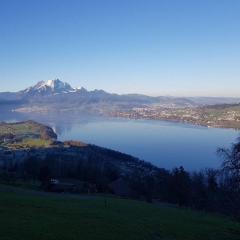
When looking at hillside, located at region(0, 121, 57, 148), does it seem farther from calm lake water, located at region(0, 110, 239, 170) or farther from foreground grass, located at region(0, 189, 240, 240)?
foreground grass, located at region(0, 189, 240, 240)

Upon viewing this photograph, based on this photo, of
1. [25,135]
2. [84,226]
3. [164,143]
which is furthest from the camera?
[25,135]

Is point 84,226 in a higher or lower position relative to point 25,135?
higher

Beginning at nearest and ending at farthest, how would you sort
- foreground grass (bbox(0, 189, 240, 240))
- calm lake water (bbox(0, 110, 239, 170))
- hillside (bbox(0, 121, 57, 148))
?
foreground grass (bbox(0, 189, 240, 240)), calm lake water (bbox(0, 110, 239, 170)), hillside (bbox(0, 121, 57, 148))

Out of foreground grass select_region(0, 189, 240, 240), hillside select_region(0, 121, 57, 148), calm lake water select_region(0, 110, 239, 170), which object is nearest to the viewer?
foreground grass select_region(0, 189, 240, 240)

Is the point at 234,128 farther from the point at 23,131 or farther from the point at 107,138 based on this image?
the point at 23,131

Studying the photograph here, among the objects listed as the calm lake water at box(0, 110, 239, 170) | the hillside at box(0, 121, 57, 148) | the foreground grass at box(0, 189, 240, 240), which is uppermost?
the foreground grass at box(0, 189, 240, 240)

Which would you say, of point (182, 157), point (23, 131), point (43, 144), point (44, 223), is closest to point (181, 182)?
point (44, 223)

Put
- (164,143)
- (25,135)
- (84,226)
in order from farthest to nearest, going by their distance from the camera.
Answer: (25,135), (164,143), (84,226)

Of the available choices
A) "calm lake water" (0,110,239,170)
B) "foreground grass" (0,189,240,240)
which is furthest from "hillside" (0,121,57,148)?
"foreground grass" (0,189,240,240)

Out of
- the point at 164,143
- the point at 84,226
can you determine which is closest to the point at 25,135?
the point at 164,143

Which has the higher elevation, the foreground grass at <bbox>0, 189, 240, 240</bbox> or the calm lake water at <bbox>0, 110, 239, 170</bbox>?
the foreground grass at <bbox>0, 189, 240, 240</bbox>

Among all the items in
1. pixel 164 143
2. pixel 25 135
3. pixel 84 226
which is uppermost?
pixel 84 226

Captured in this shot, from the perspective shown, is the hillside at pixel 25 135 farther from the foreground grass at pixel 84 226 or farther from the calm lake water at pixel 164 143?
the foreground grass at pixel 84 226

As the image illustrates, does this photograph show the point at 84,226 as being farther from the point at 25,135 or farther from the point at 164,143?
the point at 25,135
